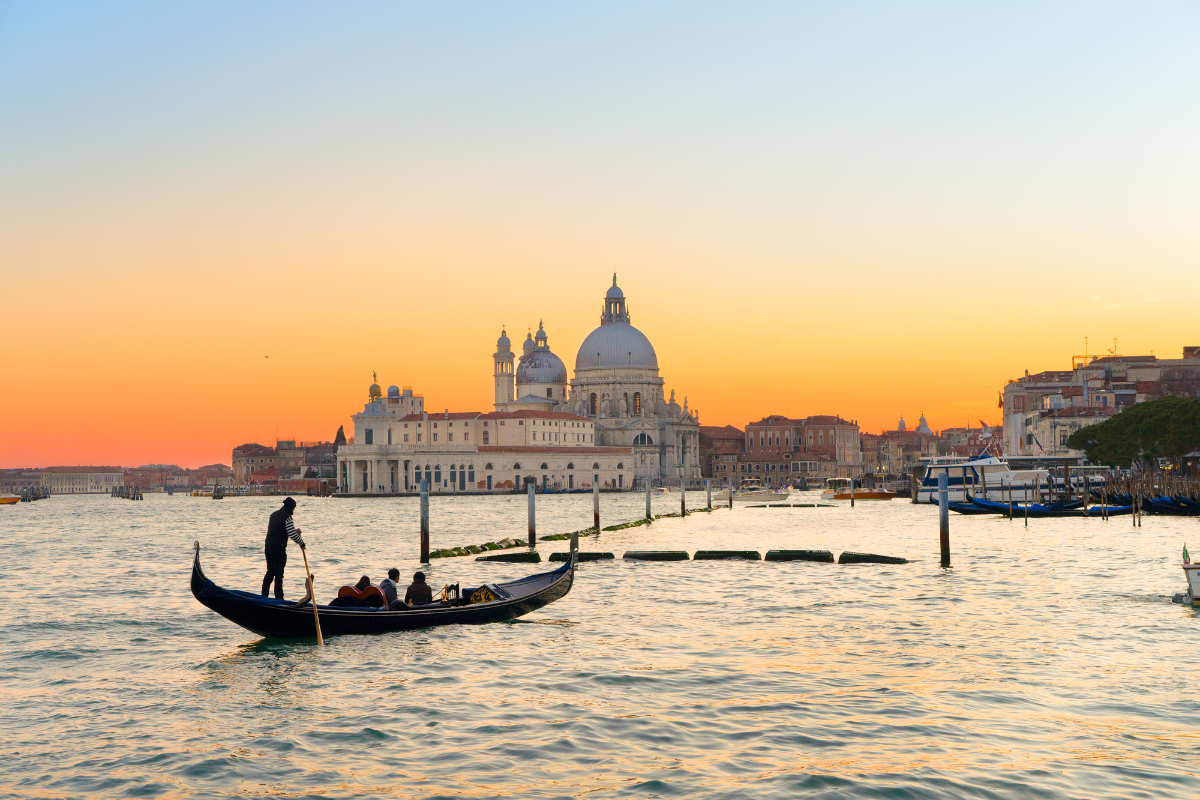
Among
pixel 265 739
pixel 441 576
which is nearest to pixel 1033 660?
pixel 265 739

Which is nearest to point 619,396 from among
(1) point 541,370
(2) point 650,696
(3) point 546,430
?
(1) point 541,370

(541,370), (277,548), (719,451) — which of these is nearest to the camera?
(277,548)

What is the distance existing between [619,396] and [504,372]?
16.3 meters

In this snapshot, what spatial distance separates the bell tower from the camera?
480ft

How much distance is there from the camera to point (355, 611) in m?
14.6

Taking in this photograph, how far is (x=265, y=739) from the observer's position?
31.8 ft

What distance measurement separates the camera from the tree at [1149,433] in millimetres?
52844

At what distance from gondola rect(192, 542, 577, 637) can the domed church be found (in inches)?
4572

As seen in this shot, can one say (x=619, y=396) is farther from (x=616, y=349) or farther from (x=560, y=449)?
(x=560, y=449)

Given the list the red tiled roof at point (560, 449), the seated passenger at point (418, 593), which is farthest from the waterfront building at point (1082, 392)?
the seated passenger at point (418, 593)

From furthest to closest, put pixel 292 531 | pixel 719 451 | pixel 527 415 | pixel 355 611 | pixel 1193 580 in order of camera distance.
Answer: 1. pixel 719 451
2. pixel 527 415
3. pixel 1193 580
4. pixel 355 611
5. pixel 292 531

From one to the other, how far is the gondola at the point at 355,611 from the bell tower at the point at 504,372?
424 ft

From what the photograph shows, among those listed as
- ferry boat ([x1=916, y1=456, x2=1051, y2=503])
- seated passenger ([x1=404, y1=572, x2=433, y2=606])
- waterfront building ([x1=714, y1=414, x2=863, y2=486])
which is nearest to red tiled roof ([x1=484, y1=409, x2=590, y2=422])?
waterfront building ([x1=714, y1=414, x2=863, y2=486])

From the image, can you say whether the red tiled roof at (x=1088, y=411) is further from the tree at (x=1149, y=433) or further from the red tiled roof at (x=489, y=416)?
the red tiled roof at (x=489, y=416)
